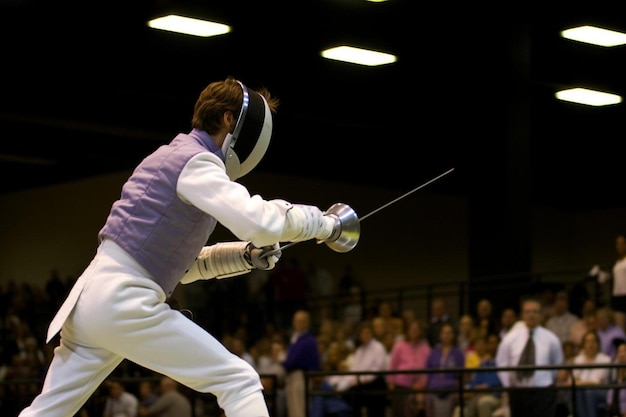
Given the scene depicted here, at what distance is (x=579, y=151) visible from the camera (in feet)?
62.9

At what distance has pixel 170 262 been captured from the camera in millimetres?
3787

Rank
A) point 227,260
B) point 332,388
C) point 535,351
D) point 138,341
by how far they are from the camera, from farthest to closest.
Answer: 1. point 332,388
2. point 535,351
3. point 227,260
4. point 138,341

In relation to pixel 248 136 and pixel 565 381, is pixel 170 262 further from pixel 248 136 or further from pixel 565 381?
pixel 565 381

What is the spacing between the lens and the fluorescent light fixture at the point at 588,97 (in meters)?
13.7

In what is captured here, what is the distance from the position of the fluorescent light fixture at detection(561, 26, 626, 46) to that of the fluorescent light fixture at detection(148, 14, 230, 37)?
3197 mm

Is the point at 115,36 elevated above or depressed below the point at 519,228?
above

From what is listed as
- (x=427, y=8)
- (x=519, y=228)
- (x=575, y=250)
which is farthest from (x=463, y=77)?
(x=575, y=250)

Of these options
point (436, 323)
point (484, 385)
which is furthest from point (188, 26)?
point (484, 385)

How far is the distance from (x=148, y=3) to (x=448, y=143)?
7524 mm

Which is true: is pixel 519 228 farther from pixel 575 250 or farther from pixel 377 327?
pixel 575 250

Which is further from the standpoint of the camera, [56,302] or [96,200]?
[96,200]

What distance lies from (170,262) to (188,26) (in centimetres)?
763

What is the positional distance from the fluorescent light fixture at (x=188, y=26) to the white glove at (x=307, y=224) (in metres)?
7.32

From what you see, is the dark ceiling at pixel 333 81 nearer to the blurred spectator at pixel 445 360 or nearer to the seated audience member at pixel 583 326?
the seated audience member at pixel 583 326
